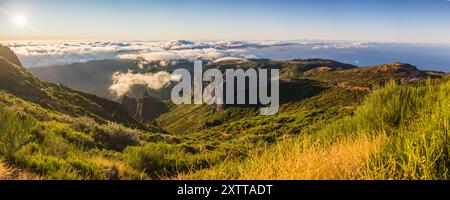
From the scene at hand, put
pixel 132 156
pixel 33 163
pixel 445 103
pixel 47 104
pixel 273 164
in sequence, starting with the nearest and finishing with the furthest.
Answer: pixel 273 164 < pixel 33 163 < pixel 445 103 < pixel 132 156 < pixel 47 104

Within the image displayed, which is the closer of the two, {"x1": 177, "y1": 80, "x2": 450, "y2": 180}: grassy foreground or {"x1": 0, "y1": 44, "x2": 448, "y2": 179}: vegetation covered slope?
{"x1": 177, "y1": 80, "x2": 450, "y2": 180}: grassy foreground

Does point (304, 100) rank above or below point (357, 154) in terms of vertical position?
below

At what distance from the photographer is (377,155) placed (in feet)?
15.9

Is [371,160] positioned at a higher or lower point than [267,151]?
higher

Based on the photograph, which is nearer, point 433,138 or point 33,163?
point 433,138

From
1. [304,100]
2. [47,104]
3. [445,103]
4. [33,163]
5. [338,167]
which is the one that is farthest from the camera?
[304,100]

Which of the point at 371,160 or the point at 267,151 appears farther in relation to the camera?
the point at 267,151

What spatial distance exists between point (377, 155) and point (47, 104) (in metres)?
45.4

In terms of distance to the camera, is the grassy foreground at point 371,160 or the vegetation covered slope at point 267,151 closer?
the grassy foreground at point 371,160
